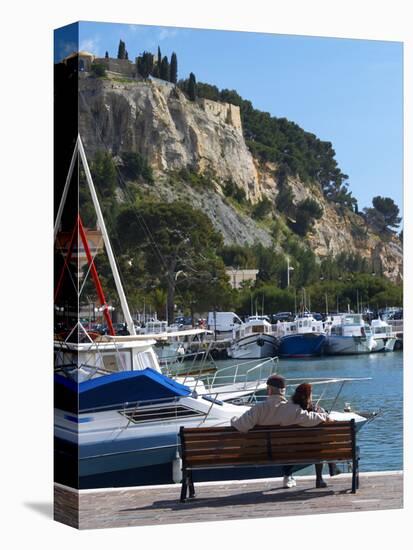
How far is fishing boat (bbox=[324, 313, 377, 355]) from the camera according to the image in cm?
2145

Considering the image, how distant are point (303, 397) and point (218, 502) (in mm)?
1502

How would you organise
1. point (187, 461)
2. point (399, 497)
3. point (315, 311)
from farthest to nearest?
point (315, 311), point (399, 497), point (187, 461)

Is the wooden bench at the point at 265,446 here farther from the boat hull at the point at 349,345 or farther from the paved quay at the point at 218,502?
the boat hull at the point at 349,345

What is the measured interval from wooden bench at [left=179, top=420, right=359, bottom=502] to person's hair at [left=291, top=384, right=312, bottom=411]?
0.29 m

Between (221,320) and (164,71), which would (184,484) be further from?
(164,71)

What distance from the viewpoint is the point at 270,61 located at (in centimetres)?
2000

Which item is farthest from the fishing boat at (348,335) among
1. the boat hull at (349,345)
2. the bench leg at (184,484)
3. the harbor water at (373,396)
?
the bench leg at (184,484)

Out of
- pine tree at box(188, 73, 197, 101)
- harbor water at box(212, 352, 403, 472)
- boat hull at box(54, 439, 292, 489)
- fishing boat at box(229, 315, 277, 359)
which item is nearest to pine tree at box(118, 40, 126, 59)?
pine tree at box(188, 73, 197, 101)

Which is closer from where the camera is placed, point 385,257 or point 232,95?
point 232,95

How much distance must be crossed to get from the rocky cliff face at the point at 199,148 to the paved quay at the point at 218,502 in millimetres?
3067

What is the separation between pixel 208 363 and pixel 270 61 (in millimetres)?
3821

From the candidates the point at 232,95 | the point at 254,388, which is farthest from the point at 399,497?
the point at 232,95

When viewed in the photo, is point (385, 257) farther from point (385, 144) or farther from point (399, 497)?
point (399, 497)

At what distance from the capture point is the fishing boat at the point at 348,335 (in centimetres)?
2145
